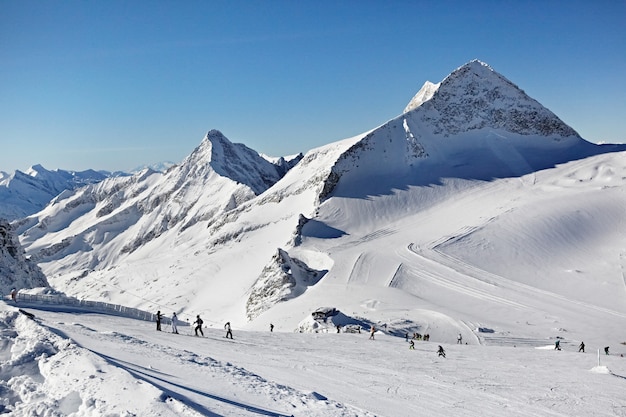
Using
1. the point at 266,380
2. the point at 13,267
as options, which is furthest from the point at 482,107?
the point at 266,380

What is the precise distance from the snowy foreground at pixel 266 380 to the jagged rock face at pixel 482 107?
95.5 m

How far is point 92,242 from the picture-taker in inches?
6363

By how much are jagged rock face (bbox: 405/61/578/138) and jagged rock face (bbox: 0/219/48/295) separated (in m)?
89.2

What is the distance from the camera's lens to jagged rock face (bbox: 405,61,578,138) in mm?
112250

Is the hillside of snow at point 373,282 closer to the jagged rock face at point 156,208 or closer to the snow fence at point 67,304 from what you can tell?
the jagged rock face at point 156,208

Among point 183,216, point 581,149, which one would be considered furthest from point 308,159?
point 581,149

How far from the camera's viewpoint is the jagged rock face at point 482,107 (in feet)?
368

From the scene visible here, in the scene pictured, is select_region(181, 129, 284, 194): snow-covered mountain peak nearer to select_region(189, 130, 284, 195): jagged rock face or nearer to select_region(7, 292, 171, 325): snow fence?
select_region(189, 130, 284, 195): jagged rock face

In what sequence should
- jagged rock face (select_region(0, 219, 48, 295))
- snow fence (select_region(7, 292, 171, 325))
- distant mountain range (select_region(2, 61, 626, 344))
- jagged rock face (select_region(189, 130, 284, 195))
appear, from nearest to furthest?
snow fence (select_region(7, 292, 171, 325))
jagged rock face (select_region(0, 219, 48, 295))
distant mountain range (select_region(2, 61, 626, 344))
jagged rock face (select_region(189, 130, 284, 195))

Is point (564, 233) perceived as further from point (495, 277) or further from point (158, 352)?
point (158, 352)

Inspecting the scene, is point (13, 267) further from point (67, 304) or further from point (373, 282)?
point (373, 282)

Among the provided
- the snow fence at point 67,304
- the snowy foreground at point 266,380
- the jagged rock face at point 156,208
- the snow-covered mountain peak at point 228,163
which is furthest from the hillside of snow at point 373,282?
the snow-covered mountain peak at point 228,163

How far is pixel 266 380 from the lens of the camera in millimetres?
12641

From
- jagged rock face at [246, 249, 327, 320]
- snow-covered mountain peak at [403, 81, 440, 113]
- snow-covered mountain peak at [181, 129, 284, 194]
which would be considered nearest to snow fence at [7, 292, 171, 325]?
jagged rock face at [246, 249, 327, 320]
